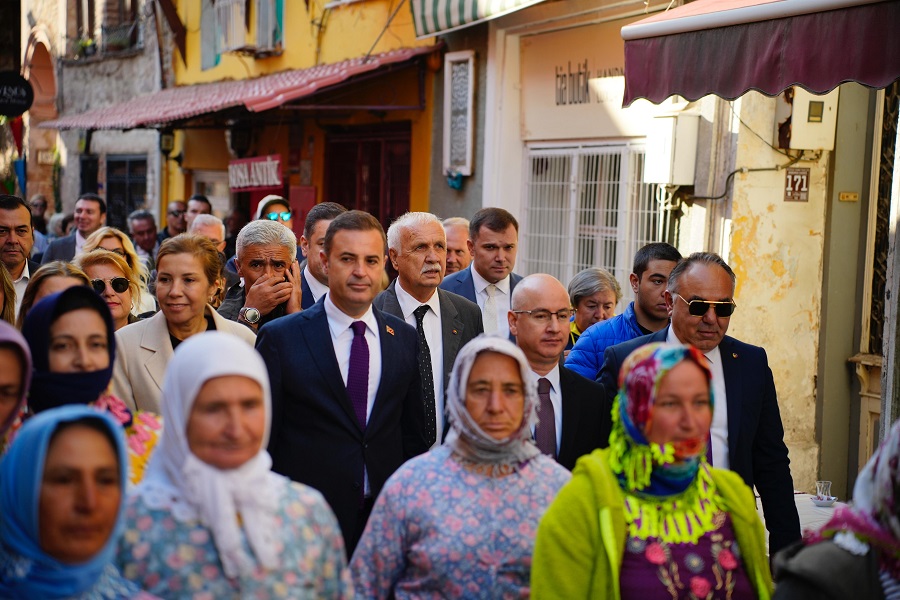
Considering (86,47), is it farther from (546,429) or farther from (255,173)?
(546,429)

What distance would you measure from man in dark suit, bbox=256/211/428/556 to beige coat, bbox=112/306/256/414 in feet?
1.67

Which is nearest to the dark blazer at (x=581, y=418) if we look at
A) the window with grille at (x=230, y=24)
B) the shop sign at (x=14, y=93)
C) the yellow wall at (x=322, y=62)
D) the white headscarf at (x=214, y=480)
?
the white headscarf at (x=214, y=480)

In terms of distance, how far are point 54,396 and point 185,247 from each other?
178cm

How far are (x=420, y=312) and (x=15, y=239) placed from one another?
10.1 feet

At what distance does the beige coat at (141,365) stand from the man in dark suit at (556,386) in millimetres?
1556

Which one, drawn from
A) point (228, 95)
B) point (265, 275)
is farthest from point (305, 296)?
point (228, 95)

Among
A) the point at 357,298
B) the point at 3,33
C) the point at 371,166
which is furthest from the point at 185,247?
the point at 3,33

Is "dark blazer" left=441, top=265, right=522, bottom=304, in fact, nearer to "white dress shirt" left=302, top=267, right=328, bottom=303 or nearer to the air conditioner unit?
"white dress shirt" left=302, top=267, right=328, bottom=303

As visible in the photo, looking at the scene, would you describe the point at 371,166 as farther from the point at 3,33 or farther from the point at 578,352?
the point at 3,33

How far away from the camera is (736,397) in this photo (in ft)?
15.5

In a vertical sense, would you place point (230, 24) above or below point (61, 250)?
above

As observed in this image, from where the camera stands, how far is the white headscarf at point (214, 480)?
2861 millimetres

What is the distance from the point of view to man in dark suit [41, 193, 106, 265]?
1012 cm

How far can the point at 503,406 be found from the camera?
362 centimetres
